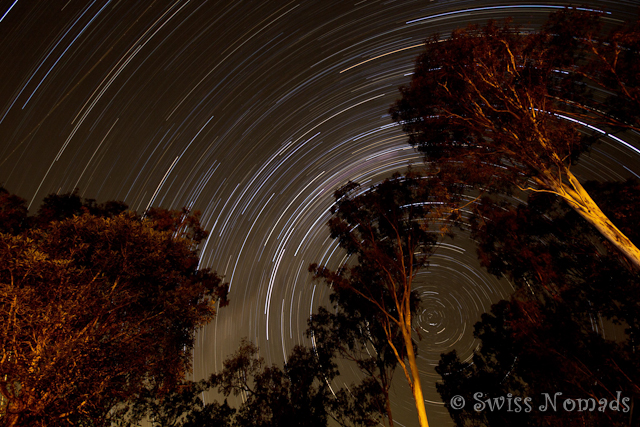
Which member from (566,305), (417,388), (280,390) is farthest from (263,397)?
(566,305)

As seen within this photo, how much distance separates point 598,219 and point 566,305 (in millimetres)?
10841

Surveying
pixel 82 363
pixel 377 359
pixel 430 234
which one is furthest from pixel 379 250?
pixel 82 363

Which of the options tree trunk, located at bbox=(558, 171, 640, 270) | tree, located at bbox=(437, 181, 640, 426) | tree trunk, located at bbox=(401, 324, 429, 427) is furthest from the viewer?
tree, located at bbox=(437, 181, 640, 426)

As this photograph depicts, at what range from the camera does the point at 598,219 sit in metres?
7.96

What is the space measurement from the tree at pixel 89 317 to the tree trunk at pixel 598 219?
1191 centimetres

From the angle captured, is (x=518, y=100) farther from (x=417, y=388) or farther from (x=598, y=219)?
(x=417, y=388)

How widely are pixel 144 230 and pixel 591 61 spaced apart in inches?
594

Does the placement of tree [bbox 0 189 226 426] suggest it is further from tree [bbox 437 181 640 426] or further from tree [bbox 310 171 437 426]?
tree [bbox 437 181 640 426]

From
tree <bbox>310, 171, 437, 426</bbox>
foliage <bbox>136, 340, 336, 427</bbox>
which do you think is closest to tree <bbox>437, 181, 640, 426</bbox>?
tree <bbox>310, 171, 437, 426</bbox>

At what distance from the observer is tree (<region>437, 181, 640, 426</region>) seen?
13.7m

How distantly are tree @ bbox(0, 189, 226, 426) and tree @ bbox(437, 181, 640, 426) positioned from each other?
48.0 feet

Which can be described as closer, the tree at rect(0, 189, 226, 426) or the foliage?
the tree at rect(0, 189, 226, 426)

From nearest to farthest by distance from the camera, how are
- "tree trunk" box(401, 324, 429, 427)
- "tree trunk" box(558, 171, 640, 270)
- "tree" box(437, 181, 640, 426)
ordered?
"tree trunk" box(558, 171, 640, 270), "tree trunk" box(401, 324, 429, 427), "tree" box(437, 181, 640, 426)

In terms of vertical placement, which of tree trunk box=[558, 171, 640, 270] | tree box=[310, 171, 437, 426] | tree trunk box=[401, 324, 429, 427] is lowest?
tree trunk box=[401, 324, 429, 427]
